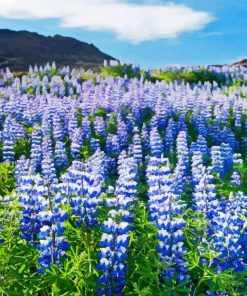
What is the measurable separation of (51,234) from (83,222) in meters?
0.57

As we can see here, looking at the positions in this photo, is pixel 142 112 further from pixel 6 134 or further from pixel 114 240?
pixel 114 240

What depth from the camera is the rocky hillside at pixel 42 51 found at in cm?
3828

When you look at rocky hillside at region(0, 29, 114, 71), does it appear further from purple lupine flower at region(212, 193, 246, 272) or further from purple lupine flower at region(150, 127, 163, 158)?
purple lupine flower at region(212, 193, 246, 272)

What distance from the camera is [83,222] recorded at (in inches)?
257

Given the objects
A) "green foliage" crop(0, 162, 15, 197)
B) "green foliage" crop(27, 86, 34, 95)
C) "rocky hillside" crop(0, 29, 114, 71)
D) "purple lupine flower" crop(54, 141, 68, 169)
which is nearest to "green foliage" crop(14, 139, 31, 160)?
"purple lupine flower" crop(54, 141, 68, 169)

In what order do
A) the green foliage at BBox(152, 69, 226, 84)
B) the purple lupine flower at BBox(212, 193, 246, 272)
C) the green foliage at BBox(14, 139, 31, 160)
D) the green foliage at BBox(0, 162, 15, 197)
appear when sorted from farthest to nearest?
the green foliage at BBox(152, 69, 226, 84), the green foliage at BBox(14, 139, 31, 160), the green foliage at BBox(0, 162, 15, 197), the purple lupine flower at BBox(212, 193, 246, 272)

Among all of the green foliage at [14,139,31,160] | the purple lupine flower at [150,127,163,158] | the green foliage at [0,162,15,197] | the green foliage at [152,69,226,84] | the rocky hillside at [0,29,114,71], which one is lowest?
the green foliage at [0,162,15,197]

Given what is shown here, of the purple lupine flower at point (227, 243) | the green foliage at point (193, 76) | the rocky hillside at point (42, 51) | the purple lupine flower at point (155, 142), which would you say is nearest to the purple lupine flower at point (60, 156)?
the purple lupine flower at point (155, 142)

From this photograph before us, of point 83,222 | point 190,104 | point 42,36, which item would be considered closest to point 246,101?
point 190,104

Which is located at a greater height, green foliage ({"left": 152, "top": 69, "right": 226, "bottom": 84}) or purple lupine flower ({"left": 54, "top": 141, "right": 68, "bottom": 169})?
green foliage ({"left": 152, "top": 69, "right": 226, "bottom": 84})

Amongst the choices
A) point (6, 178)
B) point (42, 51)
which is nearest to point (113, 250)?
point (6, 178)

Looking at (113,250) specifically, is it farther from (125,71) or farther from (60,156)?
(125,71)

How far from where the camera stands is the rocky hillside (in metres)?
38.3

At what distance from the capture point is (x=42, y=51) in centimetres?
4522
